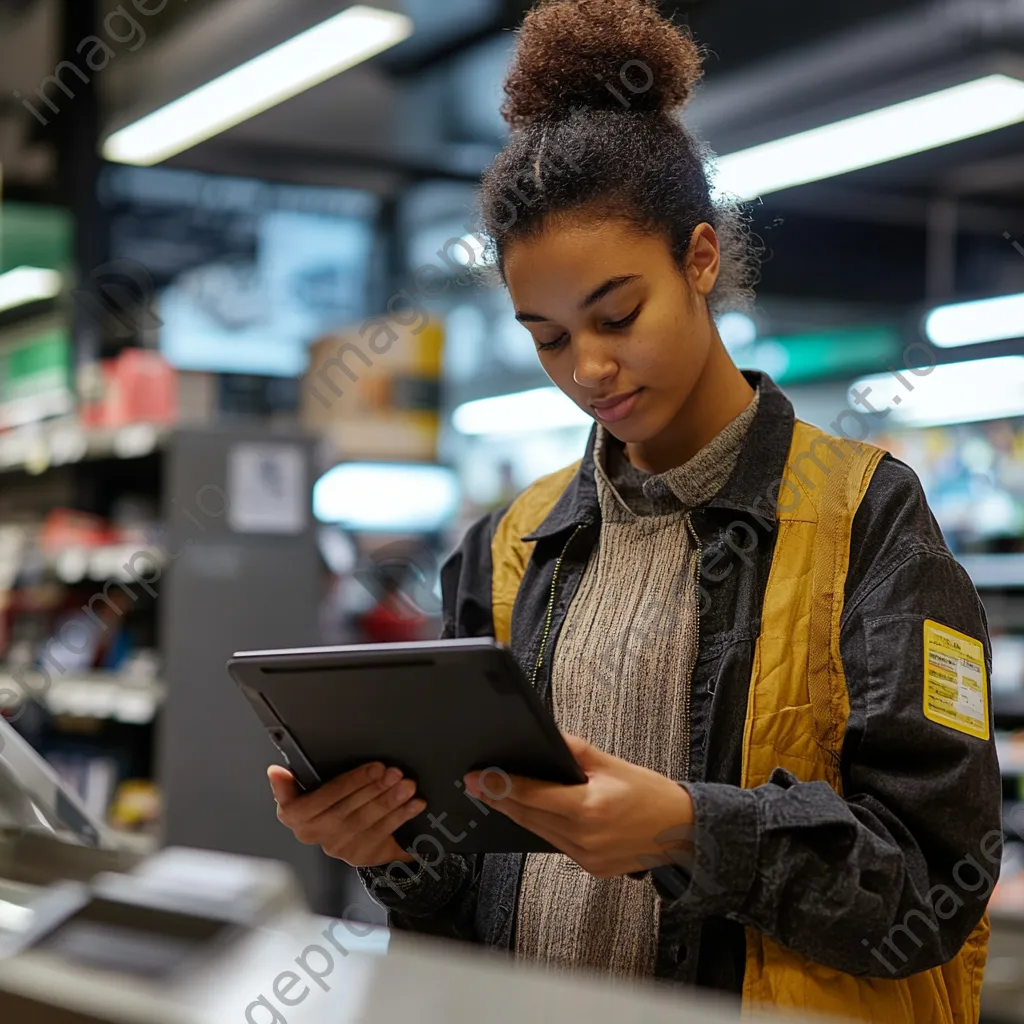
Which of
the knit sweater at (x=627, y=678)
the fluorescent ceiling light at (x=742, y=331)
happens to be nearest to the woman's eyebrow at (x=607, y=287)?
the knit sweater at (x=627, y=678)

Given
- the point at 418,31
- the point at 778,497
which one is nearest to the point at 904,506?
the point at 778,497

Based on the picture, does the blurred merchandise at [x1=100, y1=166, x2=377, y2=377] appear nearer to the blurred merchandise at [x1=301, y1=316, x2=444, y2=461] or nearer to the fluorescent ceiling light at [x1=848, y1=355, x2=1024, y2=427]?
the blurred merchandise at [x1=301, y1=316, x2=444, y2=461]

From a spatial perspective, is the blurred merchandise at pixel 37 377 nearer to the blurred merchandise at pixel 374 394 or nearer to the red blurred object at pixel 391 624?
the blurred merchandise at pixel 374 394

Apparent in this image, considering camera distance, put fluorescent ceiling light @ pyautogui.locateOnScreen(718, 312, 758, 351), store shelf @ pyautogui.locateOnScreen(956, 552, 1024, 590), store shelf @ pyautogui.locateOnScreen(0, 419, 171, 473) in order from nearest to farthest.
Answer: store shelf @ pyautogui.locateOnScreen(0, 419, 171, 473) → store shelf @ pyautogui.locateOnScreen(956, 552, 1024, 590) → fluorescent ceiling light @ pyautogui.locateOnScreen(718, 312, 758, 351)

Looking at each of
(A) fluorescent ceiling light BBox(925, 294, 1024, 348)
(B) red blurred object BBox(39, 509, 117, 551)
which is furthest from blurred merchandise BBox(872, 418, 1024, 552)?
(B) red blurred object BBox(39, 509, 117, 551)

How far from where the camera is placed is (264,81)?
5453 millimetres

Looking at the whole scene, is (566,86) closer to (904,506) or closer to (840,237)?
(904,506)

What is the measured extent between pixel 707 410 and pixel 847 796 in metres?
0.49

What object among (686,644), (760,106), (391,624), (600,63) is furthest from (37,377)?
(686,644)

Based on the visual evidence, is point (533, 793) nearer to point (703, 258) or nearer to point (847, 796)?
point (847, 796)

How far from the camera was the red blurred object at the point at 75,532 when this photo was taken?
4.78m

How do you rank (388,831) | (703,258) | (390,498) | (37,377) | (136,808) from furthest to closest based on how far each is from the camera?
1. (390,498)
2. (37,377)
3. (136,808)
4. (703,258)
5. (388,831)

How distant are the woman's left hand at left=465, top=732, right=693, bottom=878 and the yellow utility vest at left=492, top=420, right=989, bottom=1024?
0.17 meters

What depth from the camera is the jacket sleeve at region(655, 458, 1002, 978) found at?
1182 mm
